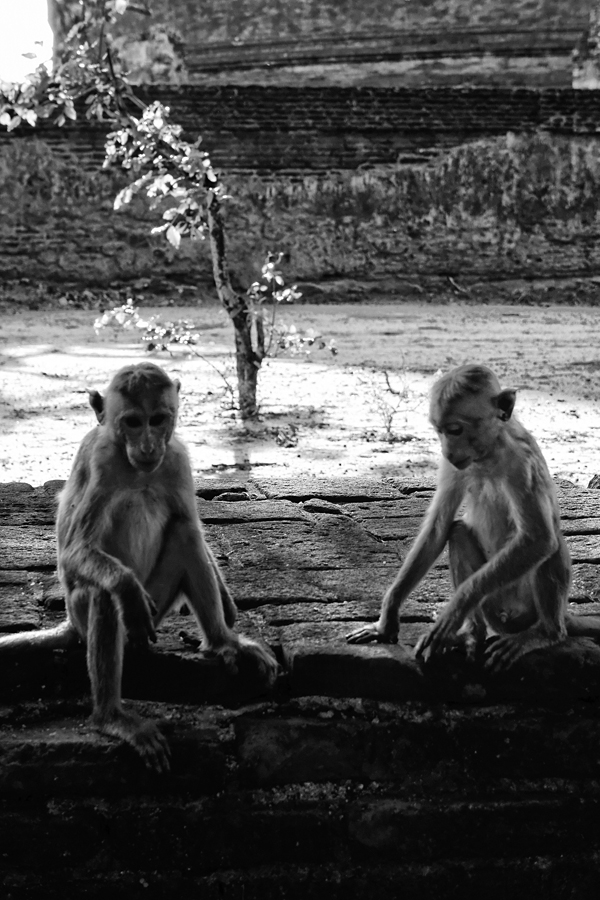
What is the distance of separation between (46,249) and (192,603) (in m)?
15.0

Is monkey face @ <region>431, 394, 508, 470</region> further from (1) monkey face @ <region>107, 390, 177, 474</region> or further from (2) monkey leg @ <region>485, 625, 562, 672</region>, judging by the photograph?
(1) monkey face @ <region>107, 390, 177, 474</region>

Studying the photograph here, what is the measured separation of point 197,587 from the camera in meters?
2.94

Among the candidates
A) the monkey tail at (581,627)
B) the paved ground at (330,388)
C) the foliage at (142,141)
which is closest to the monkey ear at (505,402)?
the monkey tail at (581,627)

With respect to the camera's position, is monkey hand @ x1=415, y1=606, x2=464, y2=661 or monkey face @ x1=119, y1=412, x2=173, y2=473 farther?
monkey hand @ x1=415, y1=606, x2=464, y2=661

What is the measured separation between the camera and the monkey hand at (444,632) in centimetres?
288

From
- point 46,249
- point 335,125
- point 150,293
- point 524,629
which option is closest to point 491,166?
point 335,125

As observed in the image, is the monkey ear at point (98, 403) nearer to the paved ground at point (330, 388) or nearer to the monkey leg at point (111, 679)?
the monkey leg at point (111, 679)

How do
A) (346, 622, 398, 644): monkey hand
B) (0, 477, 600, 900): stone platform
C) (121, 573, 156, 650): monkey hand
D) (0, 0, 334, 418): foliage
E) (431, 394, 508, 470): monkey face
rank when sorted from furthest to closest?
(0, 0, 334, 418): foliage
(346, 622, 398, 644): monkey hand
(431, 394, 508, 470): monkey face
(0, 477, 600, 900): stone platform
(121, 573, 156, 650): monkey hand

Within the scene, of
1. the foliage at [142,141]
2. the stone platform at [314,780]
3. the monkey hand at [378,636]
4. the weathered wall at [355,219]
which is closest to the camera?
the stone platform at [314,780]

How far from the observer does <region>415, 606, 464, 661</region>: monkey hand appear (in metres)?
2.88

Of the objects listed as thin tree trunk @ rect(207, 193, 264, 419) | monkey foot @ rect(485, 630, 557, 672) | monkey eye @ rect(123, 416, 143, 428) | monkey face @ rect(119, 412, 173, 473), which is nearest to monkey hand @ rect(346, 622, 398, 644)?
monkey foot @ rect(485, 630, 557, 672)

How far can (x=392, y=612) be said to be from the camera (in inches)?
123

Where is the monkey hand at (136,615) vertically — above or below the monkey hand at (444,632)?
above

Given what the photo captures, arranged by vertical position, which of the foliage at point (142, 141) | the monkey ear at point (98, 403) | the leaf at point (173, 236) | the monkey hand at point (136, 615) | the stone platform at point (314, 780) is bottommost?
the stone platform at point (314, 780)
